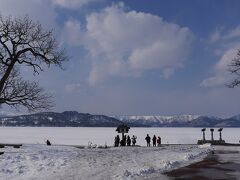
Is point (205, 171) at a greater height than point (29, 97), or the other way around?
point (29, 97)

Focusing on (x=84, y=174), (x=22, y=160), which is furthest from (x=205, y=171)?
(x=22, y=160)

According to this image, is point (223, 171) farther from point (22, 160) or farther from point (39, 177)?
point (22, 160)

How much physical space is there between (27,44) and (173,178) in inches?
833

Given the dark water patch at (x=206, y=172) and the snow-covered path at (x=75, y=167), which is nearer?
the dark water patch at (x=206, y=172)

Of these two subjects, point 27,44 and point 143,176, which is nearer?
point 143,176

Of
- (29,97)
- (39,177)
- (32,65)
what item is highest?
(32,65)

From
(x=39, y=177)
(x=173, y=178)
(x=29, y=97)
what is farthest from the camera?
(x=29, y=97)

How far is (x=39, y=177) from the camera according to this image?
2308 cm

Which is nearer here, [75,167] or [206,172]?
[206,172]

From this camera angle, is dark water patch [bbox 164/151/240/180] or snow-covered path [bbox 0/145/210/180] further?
snow-covered path [bbox 0/145/210/180]

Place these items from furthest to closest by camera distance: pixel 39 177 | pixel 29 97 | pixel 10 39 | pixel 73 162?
pixel 29 97, pixel 10 39, pixel 73 162, pixel 39 177

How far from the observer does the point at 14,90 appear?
3906cm

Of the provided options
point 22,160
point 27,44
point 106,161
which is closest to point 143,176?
point 106,161

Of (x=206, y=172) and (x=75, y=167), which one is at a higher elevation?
(x=75, y=167)
